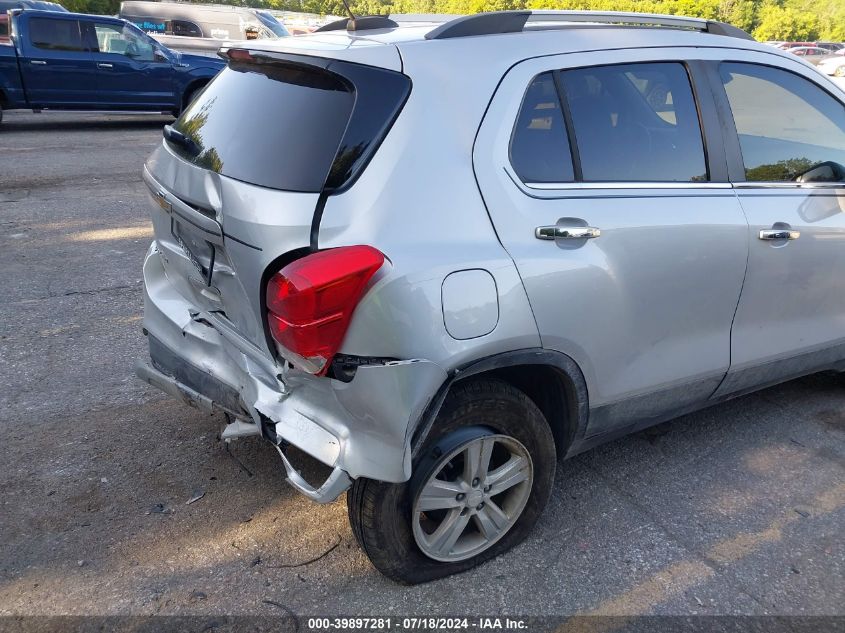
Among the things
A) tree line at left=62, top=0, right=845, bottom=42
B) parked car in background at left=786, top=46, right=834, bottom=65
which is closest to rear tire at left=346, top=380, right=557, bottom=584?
tree line at left=62, top=0, right=845, bottom=42

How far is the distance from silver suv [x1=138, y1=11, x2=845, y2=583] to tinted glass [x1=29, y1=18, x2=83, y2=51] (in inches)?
461

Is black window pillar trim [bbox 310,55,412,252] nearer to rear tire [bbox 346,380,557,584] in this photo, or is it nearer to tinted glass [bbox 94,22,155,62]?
rear tire [bbox 346,380,557,584]

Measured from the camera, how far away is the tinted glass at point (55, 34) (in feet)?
41.8

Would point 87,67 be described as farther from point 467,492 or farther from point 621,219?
point 467,492

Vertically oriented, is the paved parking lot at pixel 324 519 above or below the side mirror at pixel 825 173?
below

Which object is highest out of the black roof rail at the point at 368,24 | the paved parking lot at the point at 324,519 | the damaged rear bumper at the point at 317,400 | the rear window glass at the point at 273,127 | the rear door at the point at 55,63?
the black roof rail at the point at 368,24

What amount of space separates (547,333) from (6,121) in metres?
15.1

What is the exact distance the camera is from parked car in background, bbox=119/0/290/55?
64.1 ft

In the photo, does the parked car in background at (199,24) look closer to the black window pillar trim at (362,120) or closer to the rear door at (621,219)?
the rear door at (621,219)

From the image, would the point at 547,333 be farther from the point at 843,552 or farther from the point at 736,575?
the point at 843,552

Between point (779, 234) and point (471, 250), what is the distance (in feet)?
5.11

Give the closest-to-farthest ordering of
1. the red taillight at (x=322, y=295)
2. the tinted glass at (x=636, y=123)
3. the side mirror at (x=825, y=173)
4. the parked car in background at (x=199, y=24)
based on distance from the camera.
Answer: the red taillight at (x=322, y=295)
the tinted glass at (x=636, y=123)
the side mirror at (x=825, y=173)
the parked car in background at (x=199, y=24)

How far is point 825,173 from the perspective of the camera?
3439 millimetres

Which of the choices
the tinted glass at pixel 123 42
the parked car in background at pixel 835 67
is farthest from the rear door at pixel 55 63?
the parked car in background at pixel 835 67
